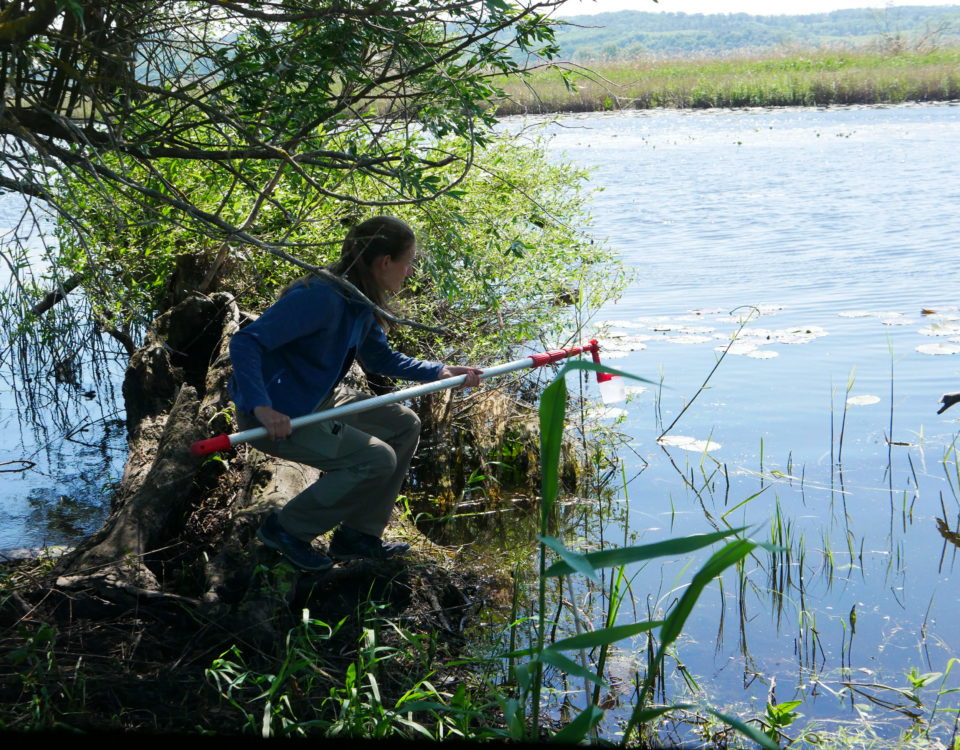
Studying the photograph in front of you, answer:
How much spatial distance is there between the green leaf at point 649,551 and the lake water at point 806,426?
1.31 meters

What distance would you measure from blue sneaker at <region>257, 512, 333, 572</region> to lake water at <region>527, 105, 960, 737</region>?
3.90 feet

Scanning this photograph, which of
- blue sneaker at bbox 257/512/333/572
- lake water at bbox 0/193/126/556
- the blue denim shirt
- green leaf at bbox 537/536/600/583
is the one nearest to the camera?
green leaf at bbox 537/536/600/583

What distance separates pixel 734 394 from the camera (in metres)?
6.86

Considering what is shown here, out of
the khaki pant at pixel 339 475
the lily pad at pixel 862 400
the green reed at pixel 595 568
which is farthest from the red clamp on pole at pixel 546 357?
the lily pad at pixel 862 400

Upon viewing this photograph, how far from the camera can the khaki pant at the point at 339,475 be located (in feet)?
11.7

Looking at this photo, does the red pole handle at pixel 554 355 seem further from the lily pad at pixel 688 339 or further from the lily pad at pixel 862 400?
the lily pad at pixel 688 339

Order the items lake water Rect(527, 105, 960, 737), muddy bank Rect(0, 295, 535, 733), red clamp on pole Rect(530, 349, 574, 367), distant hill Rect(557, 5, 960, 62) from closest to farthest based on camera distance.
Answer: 1. muddy bank Rect(0, 295, 535, 733)
2. lake water Rect(527, 105, 960, 737)
3. red clamp on pole Rect(530, 349, 574, 367)
4. distant hill Rect(557, 5, 960, 62)

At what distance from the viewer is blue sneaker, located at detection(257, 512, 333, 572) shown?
11.9ft

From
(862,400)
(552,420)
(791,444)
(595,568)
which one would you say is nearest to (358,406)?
(552,420)

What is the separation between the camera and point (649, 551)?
83.0 inches

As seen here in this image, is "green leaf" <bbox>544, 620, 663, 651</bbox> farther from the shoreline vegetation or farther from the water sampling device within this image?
the shoreline vegetation

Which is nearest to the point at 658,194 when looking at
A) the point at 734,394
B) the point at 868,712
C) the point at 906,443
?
the point at 734,394

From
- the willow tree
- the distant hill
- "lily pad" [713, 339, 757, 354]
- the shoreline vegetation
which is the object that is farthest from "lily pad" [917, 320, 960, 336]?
the distant hill

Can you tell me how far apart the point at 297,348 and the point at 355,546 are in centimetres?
81
